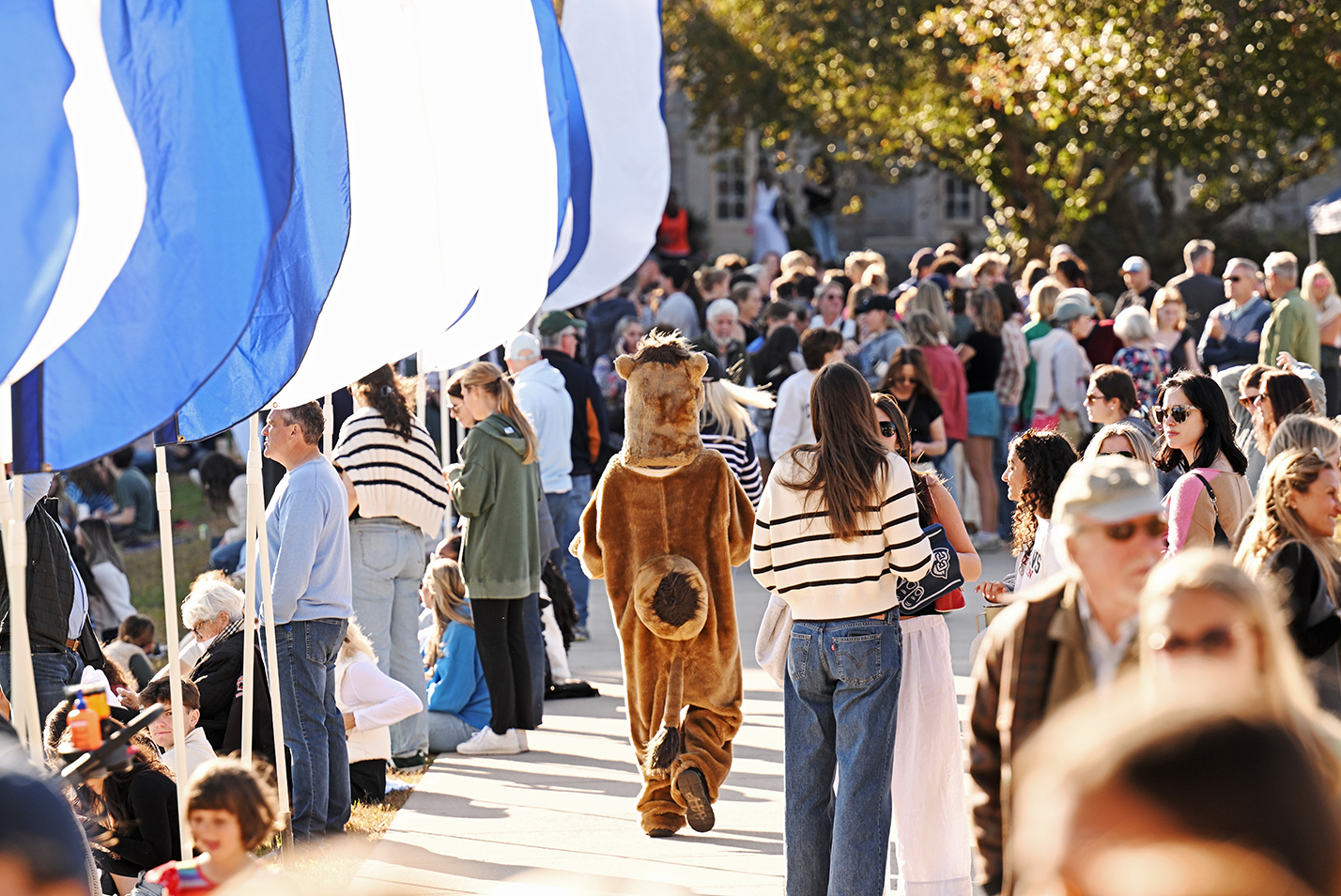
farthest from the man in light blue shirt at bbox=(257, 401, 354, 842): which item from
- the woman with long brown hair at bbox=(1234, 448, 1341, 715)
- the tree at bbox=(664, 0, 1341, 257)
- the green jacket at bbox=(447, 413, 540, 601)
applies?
the tree at bbox=(664, 0, 1341, 257)

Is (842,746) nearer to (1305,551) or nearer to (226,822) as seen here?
(1305,551)

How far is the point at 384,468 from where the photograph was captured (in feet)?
25.1

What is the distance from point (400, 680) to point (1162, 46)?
1279cm

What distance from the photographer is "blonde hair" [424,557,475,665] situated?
28.5 ft

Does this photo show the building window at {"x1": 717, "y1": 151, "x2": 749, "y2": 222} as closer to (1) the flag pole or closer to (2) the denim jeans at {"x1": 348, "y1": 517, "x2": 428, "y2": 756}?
(2) the denim jeans at {"x1": 348, "y1": 517, "x2": 428, "y2": 756}

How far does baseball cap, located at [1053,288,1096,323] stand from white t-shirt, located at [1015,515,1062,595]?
7170 mm

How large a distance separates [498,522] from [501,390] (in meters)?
0.65

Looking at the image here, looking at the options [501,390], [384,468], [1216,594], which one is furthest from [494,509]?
[1216,594]

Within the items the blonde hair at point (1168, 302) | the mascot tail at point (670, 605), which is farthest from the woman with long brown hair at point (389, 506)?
the blonde hair at point (1168, 302)

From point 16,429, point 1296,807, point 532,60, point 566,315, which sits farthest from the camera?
point 566,315

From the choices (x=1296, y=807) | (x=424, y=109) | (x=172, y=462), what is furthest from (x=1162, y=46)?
(x=1296, y=807)

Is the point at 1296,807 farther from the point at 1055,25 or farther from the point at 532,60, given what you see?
the point at 1055,25

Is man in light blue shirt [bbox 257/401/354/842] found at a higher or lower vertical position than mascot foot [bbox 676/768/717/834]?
higher

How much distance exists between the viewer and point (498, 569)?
320 inches
